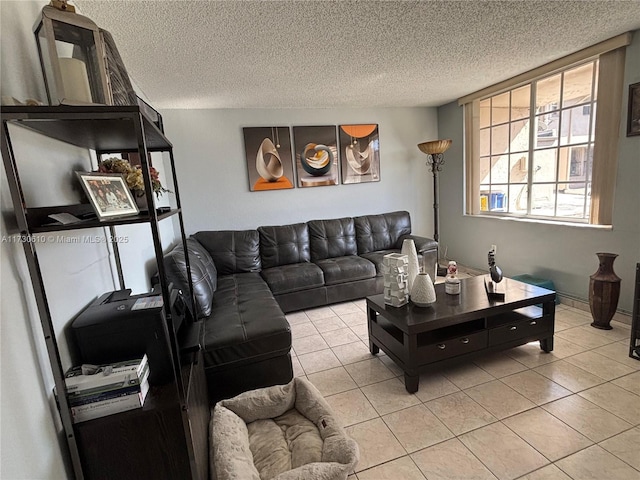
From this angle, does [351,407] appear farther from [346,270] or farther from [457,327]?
[346,270]

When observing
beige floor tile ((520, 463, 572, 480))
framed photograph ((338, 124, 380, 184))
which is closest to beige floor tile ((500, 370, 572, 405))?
beige floor tile ((520, 463, 572, 480))

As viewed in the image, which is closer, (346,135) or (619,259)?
(619,259)

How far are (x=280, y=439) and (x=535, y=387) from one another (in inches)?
62.8

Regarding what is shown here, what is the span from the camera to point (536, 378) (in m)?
2.07

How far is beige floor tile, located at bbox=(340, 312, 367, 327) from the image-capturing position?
→ 3.10m

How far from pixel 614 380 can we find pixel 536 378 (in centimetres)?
45

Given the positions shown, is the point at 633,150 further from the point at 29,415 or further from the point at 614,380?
the point at 29,415

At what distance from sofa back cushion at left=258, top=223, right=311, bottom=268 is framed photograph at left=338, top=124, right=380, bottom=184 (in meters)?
→ 1.07

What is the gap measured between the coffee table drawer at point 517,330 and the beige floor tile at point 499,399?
285mm

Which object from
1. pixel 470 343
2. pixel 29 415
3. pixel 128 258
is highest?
pixel 128 258

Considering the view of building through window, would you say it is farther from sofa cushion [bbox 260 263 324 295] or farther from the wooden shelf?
the wooden shelf

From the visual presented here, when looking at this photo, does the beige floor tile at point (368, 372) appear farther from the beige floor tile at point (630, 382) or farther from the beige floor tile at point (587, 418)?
the beige floor tile at point (630, 382)

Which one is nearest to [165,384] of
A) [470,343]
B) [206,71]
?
[470,343]

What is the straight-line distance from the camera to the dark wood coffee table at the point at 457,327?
200 cm
